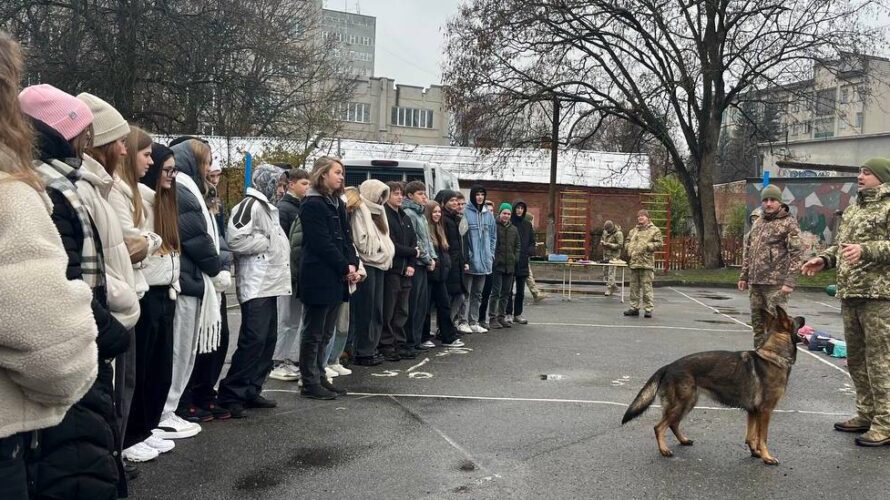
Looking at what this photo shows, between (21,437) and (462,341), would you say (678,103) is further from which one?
(21,437)

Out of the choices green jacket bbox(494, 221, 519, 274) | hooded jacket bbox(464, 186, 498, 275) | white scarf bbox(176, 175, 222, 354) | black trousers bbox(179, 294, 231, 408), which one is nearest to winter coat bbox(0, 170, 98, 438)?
white scarf bbox(176, 175, 222, 354)

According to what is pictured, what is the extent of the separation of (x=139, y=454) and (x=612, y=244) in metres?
15.6

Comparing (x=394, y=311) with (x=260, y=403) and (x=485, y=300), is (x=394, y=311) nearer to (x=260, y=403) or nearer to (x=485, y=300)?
(x=260, y=403)

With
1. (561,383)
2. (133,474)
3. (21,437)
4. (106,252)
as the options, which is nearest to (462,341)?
(561,383)

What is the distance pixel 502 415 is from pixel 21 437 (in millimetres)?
4607

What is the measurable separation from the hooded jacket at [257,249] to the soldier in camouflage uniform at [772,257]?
485cm

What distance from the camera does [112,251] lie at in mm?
3162

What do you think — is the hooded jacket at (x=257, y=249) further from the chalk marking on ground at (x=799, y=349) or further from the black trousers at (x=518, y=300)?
the black trousers at (x=518, y=300)

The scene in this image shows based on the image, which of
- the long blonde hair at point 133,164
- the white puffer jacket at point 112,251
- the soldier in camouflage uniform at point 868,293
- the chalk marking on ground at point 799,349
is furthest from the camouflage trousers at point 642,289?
the white puffer jacket at point 112,251

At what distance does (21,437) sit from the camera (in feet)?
6.89

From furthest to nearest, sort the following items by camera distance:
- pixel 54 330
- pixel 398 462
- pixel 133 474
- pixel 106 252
→ 1. pixel 398 462
2. pixel 133 474
3. pixel 106 252
4. pixel 54 330

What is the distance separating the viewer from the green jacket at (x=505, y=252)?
1170 cm

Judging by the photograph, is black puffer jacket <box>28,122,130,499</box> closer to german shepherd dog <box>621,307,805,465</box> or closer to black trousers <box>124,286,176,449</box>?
black trousers <box>124,286,176,449</box>

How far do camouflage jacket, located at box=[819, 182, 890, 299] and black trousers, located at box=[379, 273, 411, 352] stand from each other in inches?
183
